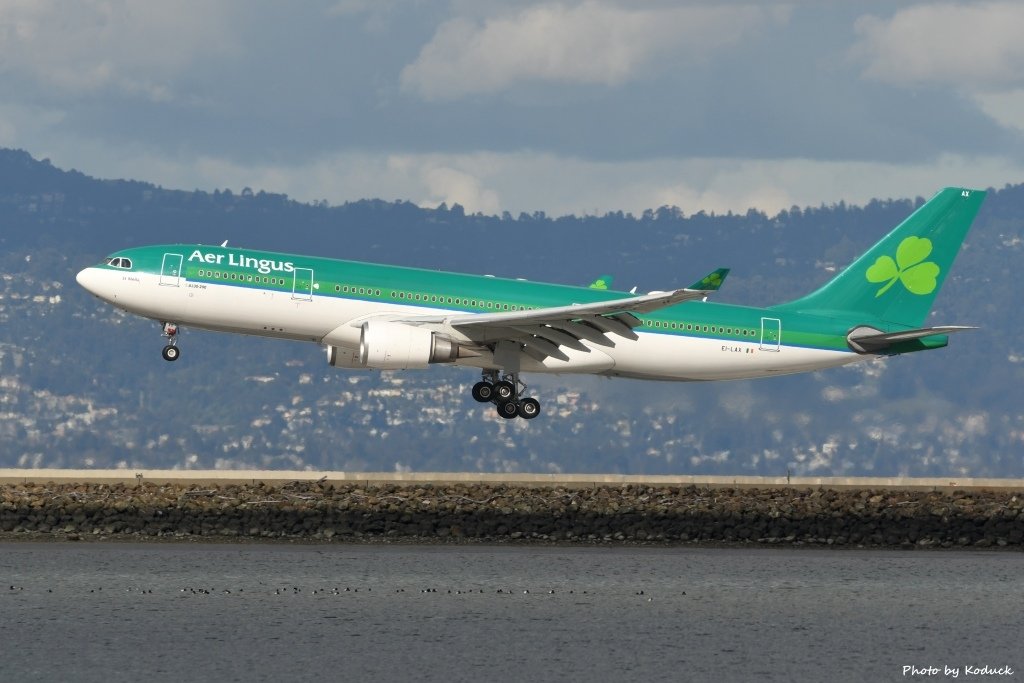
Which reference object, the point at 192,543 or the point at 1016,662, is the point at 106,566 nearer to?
the point at 192,543

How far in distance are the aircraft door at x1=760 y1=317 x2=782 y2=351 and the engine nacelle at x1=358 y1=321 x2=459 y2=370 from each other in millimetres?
9774

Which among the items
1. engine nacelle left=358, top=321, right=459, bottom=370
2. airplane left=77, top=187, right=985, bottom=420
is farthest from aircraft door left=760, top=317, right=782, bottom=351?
engine nacelle left=358, top=321, right=459, bottom=370

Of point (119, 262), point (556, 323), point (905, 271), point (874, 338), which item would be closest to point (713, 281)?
point (556, 323)

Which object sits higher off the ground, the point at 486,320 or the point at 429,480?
the point at 486,320

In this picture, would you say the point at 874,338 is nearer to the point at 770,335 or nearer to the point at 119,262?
the point at 770,335

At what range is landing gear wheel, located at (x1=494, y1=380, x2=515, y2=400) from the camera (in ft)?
181

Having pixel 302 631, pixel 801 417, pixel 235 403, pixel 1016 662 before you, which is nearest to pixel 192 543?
pixel 302 631

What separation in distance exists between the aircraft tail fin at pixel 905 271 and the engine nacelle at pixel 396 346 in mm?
12199

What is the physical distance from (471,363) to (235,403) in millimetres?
144545

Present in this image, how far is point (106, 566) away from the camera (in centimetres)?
4662

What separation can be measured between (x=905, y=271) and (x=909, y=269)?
23cm

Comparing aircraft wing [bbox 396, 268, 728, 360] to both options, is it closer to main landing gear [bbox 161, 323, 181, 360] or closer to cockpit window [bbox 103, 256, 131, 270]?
main landing gear [bbox 161, 323, 181, 360]

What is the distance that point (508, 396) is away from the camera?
181 ft

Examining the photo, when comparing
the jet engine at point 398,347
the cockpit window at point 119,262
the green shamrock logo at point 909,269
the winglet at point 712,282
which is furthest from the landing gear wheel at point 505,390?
the green shamrock logo at point 909,269
